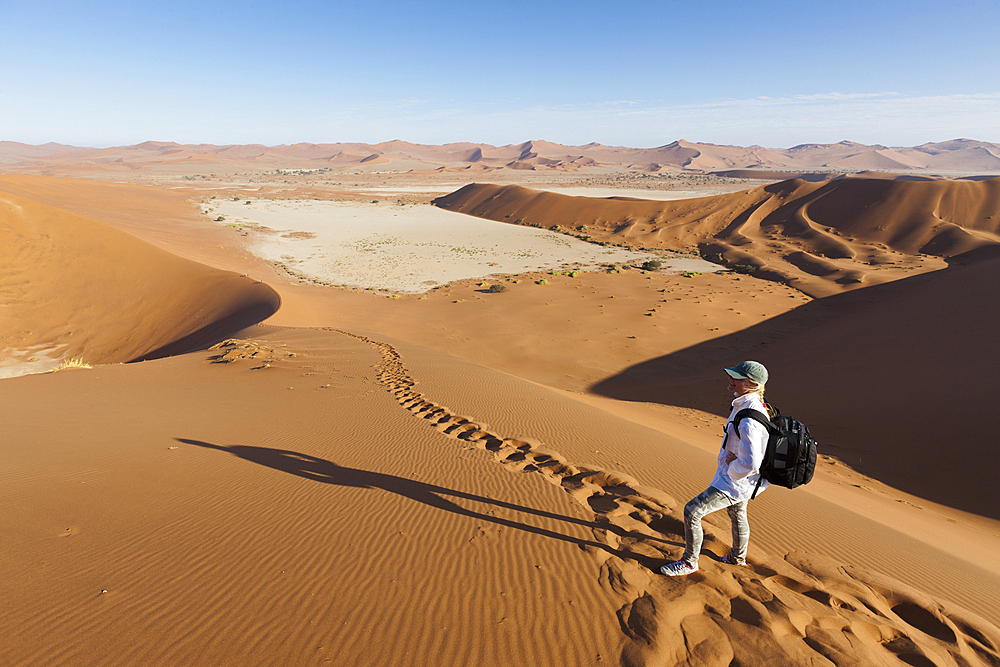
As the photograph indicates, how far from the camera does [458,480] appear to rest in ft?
18.6

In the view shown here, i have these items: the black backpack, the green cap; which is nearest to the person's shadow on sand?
the black backpack

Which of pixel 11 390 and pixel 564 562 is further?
pixel 11 390

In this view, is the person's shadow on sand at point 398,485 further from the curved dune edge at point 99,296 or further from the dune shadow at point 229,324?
the curved dune edge at point 99,296

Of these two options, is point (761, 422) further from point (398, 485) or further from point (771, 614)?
point (398, 485)

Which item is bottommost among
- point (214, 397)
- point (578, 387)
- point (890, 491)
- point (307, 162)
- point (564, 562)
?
point (578, 387)

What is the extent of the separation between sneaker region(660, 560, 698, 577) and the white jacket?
695 millimetres

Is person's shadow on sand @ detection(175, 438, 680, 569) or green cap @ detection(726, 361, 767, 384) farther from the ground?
green cap @ detection(726, 361, 767, 384)

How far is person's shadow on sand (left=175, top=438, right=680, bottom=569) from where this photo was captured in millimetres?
4465

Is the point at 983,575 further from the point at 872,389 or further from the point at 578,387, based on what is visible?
the point at 578,387

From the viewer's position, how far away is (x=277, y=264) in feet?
98.2

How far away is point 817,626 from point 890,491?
5717 millimetres

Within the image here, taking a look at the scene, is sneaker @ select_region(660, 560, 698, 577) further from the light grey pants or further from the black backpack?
the black backpack

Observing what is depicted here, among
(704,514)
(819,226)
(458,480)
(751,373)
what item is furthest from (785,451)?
(819,226)

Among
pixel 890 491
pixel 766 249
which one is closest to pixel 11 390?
pixel 890 491
